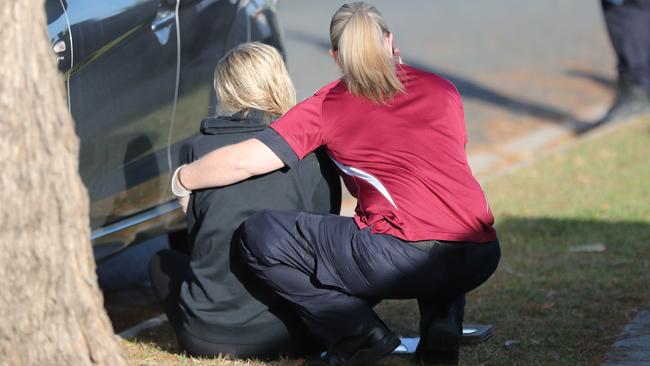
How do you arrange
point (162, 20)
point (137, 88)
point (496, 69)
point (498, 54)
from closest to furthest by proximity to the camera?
1. point (137, 88)
2. point (162, 20)
3. point (496, 69)
4. point (498, 54)

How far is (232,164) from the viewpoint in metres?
3.85

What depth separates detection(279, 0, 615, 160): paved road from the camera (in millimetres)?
10516

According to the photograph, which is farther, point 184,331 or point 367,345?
point 184,331

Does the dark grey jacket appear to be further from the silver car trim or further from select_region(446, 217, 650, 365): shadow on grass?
select_region(446, 217, 650, 365): shadow on grass

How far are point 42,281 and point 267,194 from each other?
119 centimetres

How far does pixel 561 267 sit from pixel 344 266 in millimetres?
2088

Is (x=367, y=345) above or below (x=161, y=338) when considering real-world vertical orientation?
above

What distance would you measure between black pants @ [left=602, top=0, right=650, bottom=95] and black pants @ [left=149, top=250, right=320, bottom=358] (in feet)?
19.1

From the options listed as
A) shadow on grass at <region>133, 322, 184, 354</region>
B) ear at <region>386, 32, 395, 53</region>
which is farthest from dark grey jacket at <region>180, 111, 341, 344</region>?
ear at <region>386, 32, 395, 53</region>

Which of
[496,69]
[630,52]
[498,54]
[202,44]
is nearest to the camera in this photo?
[202,44]

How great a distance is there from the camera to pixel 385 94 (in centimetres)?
378

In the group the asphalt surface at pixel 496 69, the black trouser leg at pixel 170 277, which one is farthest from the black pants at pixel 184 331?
the asphalt surface at pixel 496 69

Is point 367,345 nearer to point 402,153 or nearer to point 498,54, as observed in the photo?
point 402,153

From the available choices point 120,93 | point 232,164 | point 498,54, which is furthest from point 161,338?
point 498,54
